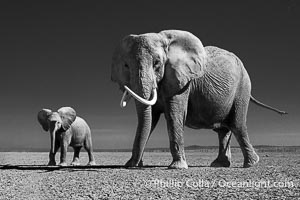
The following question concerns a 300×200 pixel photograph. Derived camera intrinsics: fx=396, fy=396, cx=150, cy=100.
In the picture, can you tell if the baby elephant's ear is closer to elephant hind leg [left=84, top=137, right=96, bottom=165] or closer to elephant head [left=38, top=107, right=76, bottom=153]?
elephant head [left=38, top=107, right=76, bottom=153]

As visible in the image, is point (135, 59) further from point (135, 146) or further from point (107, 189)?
point (107, 189)

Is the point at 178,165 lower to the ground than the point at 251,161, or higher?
higher

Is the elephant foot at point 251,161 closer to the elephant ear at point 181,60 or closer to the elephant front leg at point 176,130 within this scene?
the elephant front leg at point 176,130

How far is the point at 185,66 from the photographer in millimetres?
9008

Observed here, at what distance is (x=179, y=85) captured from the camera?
28.8ft

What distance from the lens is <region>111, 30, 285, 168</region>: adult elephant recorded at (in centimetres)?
844

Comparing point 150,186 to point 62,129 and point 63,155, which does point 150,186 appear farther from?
point 62,129

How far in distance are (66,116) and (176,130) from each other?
7.29m

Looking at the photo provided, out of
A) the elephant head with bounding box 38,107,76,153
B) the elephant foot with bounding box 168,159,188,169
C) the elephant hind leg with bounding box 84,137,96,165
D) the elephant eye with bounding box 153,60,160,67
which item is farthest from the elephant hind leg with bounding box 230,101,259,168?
the elephant hind leg with bounding box 84,137,96,165

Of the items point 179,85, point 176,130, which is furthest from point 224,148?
point 179,85

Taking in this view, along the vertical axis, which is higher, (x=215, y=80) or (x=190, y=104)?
(x=215, y=80)

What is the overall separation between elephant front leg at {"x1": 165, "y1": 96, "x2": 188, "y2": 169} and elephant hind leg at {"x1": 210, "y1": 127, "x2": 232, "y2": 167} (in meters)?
2.75

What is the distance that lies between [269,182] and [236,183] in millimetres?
575

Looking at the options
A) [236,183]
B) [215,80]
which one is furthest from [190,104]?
[236,183]
